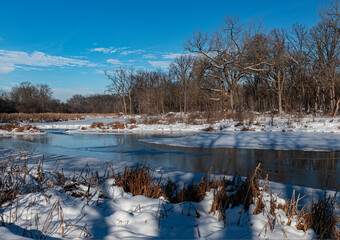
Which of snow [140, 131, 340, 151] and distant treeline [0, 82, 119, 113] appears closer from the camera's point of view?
snow [140, 131, 340, 151]

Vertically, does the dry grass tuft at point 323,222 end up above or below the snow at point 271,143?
above

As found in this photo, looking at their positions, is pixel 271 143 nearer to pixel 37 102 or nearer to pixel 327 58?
pixel 327 58

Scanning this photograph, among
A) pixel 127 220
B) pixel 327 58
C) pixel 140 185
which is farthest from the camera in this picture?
pixel 327 58

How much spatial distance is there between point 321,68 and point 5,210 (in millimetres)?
32829

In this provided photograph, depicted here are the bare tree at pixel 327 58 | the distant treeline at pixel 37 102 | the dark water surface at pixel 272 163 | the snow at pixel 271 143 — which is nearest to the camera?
the dark water surface at pixel 272 163

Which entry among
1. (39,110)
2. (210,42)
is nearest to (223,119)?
(210,42)

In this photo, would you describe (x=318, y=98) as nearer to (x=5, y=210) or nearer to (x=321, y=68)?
(x=321, y=68)

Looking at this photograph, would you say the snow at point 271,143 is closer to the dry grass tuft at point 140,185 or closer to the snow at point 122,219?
the snow at point 122,219

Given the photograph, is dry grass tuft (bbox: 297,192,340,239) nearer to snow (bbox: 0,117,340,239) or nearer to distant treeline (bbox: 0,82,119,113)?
snow (bbox: 0,117,340,239)

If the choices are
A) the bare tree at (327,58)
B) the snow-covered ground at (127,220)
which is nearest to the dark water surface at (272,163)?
the snow-covered ground at (127,220)

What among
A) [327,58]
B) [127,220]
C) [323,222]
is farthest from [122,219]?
[327,58]

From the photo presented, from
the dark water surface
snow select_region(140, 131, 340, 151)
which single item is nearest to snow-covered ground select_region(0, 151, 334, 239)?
the dark water surface

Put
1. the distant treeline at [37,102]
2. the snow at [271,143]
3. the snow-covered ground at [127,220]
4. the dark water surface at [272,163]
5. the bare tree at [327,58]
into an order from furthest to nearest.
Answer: the distant treeline at [37,102] < the bare tree at [327,58] < the snow at [271,143] < the dark water surface at [272,163] < the snow-covered ground at [127,220]

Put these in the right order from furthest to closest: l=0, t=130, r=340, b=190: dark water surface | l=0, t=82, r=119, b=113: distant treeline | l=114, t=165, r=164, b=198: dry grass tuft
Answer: l=0, t=82, r=119, b=113: distant treeline, l=0, t=130, r=340, b=190: dark water surface, l=114, t=165, r=164, b=198: dry grass tuft
